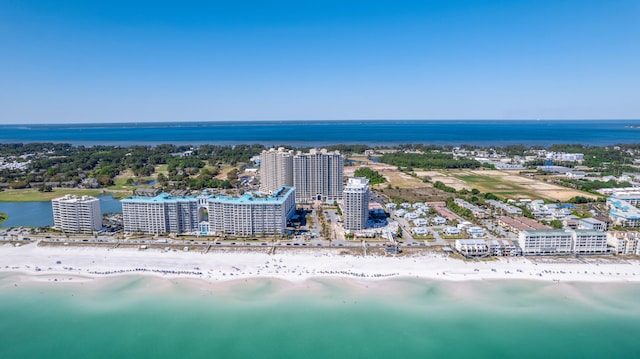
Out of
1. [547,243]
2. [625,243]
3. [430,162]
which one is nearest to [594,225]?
[625,243]

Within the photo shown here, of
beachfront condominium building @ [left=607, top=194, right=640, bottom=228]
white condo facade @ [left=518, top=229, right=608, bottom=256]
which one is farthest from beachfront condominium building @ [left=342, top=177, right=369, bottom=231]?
beachfront condominium building @ [left=607, top=194, right=640, bottom=228]

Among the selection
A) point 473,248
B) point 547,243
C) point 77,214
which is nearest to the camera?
point 473,248

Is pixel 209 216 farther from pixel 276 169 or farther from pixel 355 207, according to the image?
pixel 276 169

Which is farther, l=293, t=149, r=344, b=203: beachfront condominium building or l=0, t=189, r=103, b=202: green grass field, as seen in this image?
l=0, t=189, r=103, b=202: green grass field

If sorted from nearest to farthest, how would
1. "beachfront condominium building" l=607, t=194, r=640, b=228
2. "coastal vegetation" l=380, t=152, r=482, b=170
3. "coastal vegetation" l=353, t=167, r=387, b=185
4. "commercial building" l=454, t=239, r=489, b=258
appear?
"commercial building" l=454, t=239, r=489, b=258, "beachfront condominium building" l=607, t=194, r=640, b=228, "coastal vegetation" l=353, t=167, r=387, b=185, "coastal vegetation" l=380, t=152, r=482, b=170

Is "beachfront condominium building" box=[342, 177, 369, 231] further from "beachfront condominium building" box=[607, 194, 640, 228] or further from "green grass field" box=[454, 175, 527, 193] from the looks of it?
"green grass field" box=[454, 175, 527, 193]

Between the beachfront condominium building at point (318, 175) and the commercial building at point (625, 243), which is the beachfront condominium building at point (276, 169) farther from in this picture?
the commercial building at point (625, 243)
